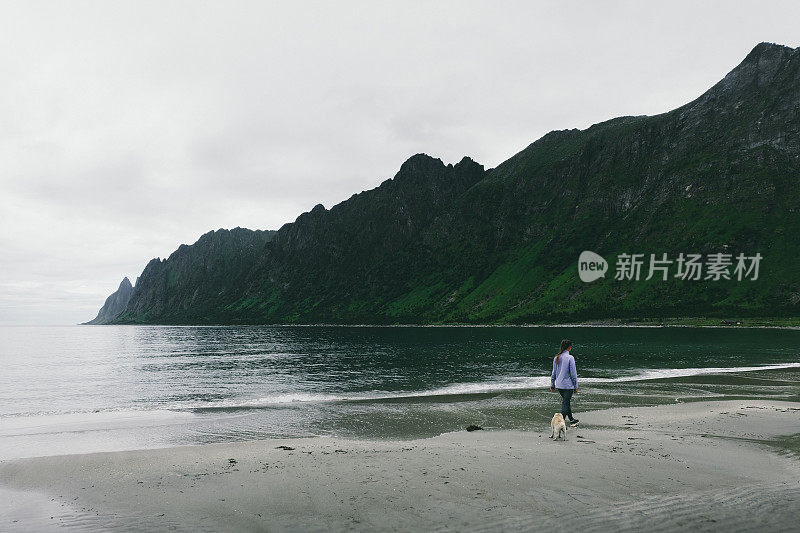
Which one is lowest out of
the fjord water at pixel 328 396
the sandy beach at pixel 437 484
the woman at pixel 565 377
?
the fjord water at pixel 328 396

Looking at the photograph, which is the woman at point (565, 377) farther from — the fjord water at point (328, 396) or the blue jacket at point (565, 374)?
the fjord water at point (328, 396)

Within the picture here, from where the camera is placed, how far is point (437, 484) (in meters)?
12.0

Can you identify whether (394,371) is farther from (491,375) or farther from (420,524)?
(420,524)

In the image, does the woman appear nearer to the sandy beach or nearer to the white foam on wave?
the sandy beach

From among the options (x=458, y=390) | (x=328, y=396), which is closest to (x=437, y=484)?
(x=328, y=396)

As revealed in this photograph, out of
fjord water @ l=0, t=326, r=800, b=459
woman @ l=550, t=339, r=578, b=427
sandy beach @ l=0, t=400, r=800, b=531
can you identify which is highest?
woman @ l=550, t=339, r=578, b=427

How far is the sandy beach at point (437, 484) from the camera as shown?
959cm

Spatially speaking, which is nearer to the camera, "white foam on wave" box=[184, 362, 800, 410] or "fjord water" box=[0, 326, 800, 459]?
"fjord water" box=[0, 326, 800, 459]

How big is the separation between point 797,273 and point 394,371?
219m

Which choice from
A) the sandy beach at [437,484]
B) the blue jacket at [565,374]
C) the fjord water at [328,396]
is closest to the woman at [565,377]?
the blue jacket at [565,374]

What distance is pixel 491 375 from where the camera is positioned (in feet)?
151

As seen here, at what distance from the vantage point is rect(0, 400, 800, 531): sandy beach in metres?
9.59

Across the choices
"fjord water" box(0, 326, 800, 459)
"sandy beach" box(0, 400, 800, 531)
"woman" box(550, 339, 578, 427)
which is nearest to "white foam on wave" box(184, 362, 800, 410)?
"fjord water" box(0, 326, 800, 459)

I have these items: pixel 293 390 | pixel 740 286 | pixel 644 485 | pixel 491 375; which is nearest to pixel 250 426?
pixel 293 390
